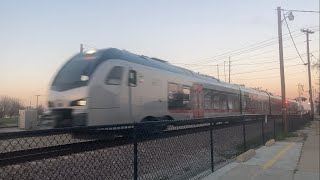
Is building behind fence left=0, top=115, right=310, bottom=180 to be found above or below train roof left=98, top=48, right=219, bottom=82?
below

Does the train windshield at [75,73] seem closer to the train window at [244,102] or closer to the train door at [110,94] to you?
the train door at [110,94]

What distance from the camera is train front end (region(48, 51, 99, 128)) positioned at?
1373cm

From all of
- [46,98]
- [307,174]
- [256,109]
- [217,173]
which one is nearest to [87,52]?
[46,98]

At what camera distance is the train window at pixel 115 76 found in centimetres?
1448

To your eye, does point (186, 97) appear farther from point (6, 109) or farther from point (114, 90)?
point (6, 109)

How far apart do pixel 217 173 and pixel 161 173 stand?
2.14 meters

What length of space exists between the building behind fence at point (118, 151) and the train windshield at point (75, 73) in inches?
218

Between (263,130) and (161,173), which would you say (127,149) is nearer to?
(161,173)

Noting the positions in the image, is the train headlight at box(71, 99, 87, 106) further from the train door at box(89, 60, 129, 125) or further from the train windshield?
the train windshield

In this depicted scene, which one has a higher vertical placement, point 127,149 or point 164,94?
point 164,94

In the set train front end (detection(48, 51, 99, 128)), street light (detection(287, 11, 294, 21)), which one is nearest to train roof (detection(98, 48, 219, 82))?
train front end (detection(48, 51, 99, 128))

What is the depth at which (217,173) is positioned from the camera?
9242mm

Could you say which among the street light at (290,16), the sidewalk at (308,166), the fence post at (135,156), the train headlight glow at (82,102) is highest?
the street light at (290,16)

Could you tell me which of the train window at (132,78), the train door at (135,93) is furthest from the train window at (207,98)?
the train window at (132,78)
